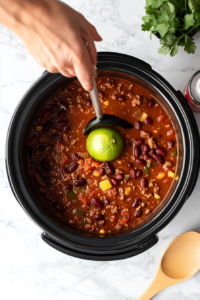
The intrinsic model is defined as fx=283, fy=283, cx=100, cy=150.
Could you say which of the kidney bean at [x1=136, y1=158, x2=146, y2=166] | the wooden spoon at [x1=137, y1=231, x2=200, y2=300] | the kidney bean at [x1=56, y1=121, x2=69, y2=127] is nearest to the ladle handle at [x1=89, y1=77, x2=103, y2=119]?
the kidney bean at [x1=56, y1=121, x2=69, y2=127]

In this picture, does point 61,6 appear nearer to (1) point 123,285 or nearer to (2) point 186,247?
(2) point 186,247

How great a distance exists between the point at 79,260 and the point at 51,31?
62.2 inches

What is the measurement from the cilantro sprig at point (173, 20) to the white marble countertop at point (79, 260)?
0.68 ft

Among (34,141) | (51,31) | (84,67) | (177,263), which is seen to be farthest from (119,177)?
(51,31)

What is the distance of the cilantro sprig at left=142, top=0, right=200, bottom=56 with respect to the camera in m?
1.66

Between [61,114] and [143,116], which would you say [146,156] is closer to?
[143,116]

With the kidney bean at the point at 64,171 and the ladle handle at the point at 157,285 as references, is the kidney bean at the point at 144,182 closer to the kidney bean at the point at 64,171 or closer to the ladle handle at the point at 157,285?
the kidney bean at the point at 64,171

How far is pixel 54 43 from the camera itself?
3.37 ft

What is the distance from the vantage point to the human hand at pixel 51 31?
101 cm

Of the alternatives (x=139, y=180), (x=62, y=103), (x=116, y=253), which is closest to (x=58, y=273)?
(x=116, y=253)

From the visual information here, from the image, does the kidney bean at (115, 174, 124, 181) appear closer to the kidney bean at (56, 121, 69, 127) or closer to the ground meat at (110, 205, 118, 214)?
the ground meat at (110, 205, 118, 214)

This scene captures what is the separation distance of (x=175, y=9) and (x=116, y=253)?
152 centimetres

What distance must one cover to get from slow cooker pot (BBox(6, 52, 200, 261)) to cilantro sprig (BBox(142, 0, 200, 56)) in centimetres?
24

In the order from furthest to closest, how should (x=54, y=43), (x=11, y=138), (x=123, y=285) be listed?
(x=123, y=285)
(x=11, y=138)
(x=54, y=43)
